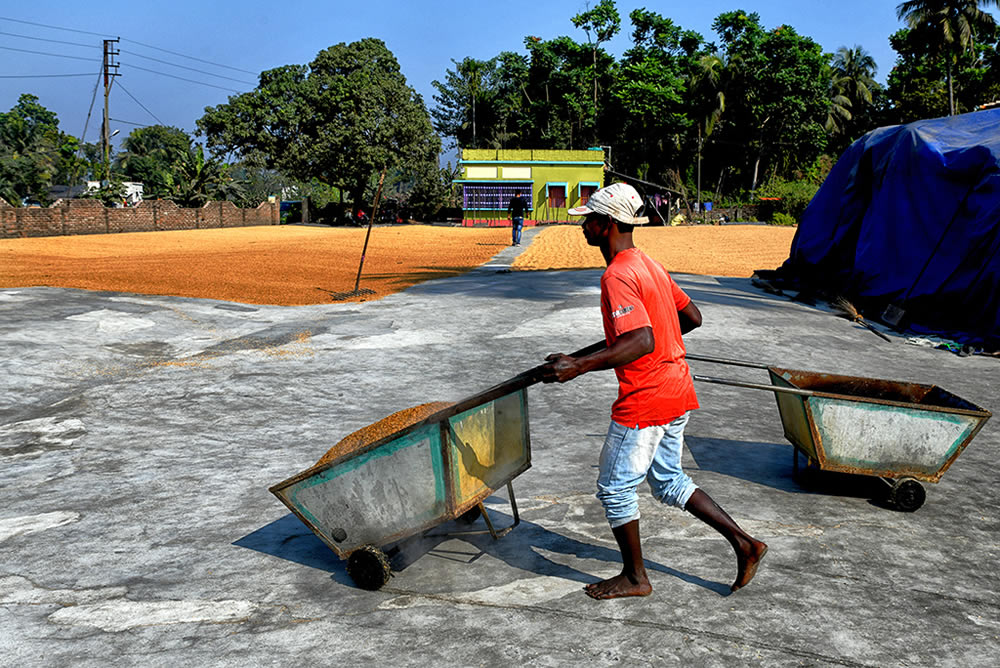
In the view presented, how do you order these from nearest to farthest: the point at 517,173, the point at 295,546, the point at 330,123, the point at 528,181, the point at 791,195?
the point at 295,546 → the point at 791,195 → the point at 528,181 → the point at 517,173 → the point at 330,123

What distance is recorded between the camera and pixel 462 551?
13.5ft

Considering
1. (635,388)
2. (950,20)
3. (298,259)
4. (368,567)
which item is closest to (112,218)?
(298,259)

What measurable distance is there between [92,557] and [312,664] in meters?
1.73

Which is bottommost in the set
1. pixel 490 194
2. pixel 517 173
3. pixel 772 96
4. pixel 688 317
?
pixel 688 317

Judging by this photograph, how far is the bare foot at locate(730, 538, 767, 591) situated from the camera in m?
3.48

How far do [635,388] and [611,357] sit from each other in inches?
10.2

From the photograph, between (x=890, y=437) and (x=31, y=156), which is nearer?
(x=890, y=437)

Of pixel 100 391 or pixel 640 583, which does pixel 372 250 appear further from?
pixel 640 583

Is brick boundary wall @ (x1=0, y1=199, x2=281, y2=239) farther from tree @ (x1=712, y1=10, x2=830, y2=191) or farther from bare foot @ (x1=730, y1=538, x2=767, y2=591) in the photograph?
bare foot @ (x1=730, y1=538, x2=767, y2=591)

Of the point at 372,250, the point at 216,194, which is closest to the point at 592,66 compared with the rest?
the point at 216,194

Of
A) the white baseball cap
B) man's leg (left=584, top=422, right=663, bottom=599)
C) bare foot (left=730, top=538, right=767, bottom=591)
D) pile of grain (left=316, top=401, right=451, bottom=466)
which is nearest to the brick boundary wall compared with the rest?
pile of grain (left=316, top=401, right=451, bottom=466)

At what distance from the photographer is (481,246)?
3164 cm

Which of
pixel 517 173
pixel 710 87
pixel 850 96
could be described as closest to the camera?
pixel 517 173

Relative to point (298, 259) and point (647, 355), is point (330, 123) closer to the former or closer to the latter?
point (298, 259)
